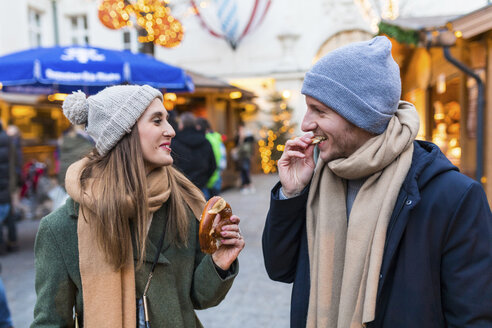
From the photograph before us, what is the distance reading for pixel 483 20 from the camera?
436 cm

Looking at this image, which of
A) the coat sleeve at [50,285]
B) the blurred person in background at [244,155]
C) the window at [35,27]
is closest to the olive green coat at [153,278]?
the coat sleeve at [50,285]

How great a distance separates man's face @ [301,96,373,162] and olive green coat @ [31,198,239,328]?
0.69 m

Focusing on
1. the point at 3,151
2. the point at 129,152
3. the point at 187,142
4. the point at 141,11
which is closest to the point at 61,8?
the point at 141,11

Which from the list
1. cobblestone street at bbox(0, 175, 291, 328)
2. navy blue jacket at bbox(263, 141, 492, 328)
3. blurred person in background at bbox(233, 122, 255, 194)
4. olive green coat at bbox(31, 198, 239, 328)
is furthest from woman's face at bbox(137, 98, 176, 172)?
blurred person in background at bbox(233, 122, 255, 194)

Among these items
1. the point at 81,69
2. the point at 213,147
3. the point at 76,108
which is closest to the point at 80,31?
the point at 81,69

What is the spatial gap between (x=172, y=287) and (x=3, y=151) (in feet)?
18.0

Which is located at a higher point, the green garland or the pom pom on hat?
the green garland

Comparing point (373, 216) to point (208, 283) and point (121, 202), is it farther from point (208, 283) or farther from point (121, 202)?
point (121, 202)

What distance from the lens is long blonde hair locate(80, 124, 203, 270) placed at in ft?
5.11

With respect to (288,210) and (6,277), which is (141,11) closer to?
(6,277)

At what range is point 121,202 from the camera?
1571mm

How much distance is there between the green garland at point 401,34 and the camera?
525 cm

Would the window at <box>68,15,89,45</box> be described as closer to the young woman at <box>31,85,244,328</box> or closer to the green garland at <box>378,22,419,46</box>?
the green garland at <box>378,22,419,46</box>

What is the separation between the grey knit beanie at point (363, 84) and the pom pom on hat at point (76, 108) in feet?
3.20
